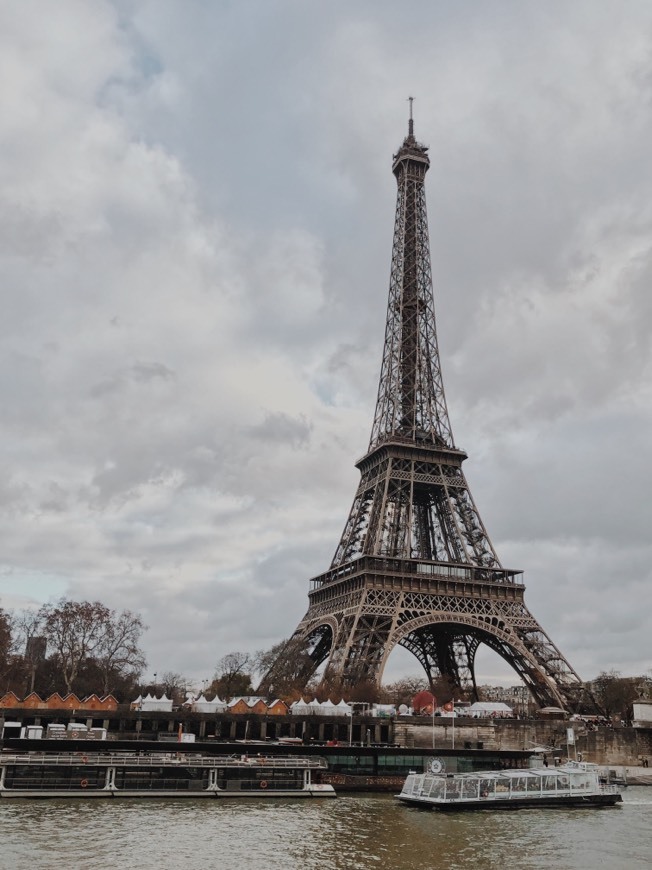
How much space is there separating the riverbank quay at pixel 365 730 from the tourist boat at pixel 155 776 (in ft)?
25.6

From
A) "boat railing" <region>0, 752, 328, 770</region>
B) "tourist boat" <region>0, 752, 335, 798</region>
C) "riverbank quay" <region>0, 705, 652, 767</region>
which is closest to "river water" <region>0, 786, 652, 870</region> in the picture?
"tourist boat" <region>0, 752, 335, 798</region>

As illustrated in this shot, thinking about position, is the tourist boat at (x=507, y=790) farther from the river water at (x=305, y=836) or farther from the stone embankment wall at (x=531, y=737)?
the stone embankment wall at (x=531, y=737)

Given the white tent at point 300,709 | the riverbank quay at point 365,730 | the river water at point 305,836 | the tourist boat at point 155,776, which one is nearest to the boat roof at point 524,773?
the river water at point 305,836

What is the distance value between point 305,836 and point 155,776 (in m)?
15.7

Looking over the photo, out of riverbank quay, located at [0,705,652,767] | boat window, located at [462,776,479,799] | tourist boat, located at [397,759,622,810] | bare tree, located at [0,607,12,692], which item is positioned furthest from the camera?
bare tree, located at [0,607,12,692]

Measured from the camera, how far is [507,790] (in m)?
46.0

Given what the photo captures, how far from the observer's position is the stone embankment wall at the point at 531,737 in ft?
212

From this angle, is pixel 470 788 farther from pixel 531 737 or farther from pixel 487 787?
pixel 531 737

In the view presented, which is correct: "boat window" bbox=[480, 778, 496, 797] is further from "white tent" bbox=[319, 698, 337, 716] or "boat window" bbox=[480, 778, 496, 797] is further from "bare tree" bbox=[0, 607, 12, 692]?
"bare tree" bbox=[0, 607, 12, 692]

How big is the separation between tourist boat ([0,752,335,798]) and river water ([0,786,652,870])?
70.3 inches

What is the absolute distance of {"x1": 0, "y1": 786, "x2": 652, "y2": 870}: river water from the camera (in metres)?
28.3

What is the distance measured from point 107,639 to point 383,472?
117 feet

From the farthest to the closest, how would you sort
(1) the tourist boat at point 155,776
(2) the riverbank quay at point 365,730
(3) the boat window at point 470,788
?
(2) the riverbank quay at point 365,730 < (3) the boat window at point 470,788 < (1) the tourist boat at point 155,776

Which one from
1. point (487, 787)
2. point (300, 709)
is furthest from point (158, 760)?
point (487, 787)
